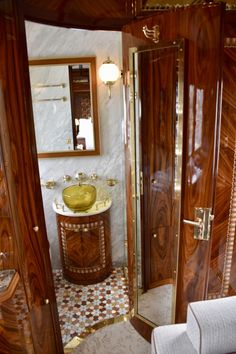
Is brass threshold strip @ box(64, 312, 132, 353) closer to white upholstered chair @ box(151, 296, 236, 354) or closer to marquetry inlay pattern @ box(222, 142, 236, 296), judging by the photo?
marquetry inlay pattern @ box(222, 142, 236, 296)

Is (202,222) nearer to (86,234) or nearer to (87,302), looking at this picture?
(86,234)

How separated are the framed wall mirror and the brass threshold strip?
4.55 feet

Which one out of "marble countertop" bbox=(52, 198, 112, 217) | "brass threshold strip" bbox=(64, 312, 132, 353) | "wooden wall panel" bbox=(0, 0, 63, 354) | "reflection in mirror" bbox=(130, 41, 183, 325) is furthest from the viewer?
"marble countertop" bbox=(52, 198, 112, 217)

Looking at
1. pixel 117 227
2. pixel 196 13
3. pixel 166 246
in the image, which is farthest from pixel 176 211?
pixel 117 227

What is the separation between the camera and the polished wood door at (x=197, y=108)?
4.02 feet

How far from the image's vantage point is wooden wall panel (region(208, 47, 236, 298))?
1.52 metres

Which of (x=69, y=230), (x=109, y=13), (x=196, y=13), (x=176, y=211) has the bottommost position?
(x=69, y=230)

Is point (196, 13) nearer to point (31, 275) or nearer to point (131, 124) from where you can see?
point (131, 124)

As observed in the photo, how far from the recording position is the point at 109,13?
4.81 ft

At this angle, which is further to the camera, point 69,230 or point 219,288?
point 69,230

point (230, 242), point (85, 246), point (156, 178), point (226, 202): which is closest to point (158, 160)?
point (156, 178)

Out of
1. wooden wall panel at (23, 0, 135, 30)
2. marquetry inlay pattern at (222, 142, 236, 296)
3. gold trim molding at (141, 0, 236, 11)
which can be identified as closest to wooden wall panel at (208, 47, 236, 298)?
marquetry inlay pattern at (222, 142, 236, 296)

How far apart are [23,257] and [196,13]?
4.47ft

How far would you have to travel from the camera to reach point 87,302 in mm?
2350
